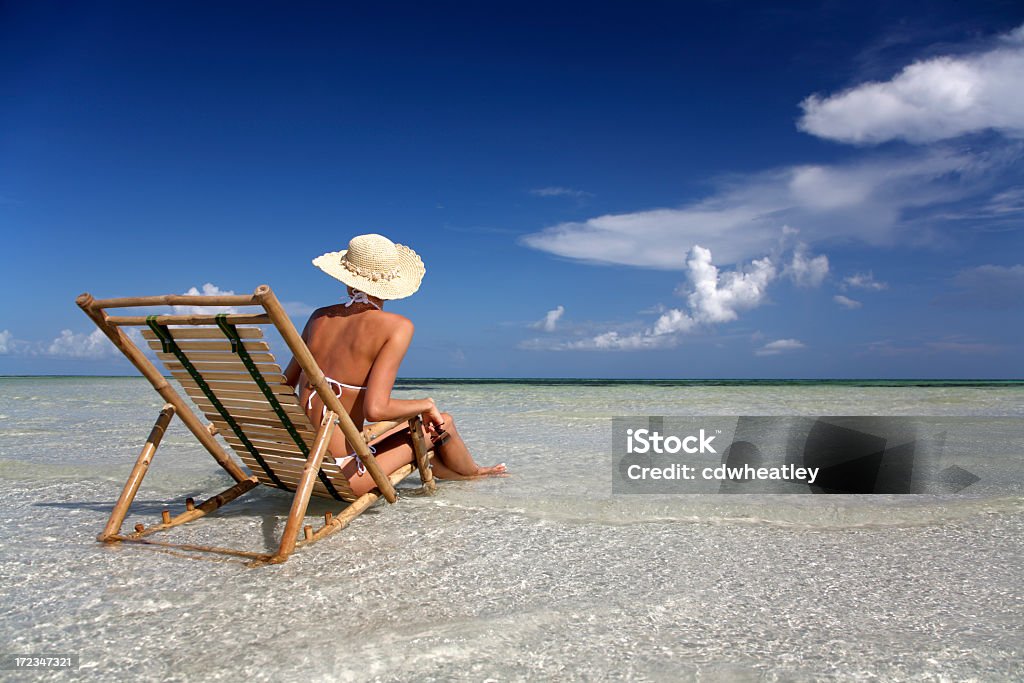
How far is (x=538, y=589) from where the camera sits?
10.6ft

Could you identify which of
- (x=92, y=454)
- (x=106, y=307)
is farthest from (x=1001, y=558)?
(x=92, y=454)

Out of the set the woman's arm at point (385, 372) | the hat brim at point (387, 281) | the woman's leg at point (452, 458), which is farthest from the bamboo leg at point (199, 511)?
the hat brim at point (387, 281)

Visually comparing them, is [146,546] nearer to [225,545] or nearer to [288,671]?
[225,545]

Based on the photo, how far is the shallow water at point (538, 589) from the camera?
252 centimetres

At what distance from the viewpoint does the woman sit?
4082 mm

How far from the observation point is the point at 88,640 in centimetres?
268

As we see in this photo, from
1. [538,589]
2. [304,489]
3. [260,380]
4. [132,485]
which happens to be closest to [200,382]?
[260,380]

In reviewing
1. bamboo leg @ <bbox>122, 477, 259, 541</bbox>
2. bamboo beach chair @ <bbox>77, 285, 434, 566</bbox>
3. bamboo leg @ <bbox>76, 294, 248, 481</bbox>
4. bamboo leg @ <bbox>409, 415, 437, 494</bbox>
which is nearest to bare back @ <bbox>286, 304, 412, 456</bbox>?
bamboo beach chair @ <bbox>77, 285, 434, 566</bbox>

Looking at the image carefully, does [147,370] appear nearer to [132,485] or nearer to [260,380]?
[132,485]

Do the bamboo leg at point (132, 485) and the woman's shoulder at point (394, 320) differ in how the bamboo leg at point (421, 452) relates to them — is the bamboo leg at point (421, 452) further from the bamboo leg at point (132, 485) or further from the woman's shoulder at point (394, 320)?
the bamboo leg at point (132, 485)

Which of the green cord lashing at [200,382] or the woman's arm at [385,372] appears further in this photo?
the woman's arm at [385,372]

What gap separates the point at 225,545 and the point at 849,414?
1220 cm

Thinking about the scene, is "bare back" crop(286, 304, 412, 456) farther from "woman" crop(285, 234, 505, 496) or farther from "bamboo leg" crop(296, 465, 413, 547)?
"bamboo leg" crop(296, 465, 413, 547)

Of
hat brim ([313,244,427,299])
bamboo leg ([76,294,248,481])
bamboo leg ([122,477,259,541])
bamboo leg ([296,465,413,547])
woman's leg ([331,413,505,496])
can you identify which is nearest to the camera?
bamboo leg ([76,294,248,481])
